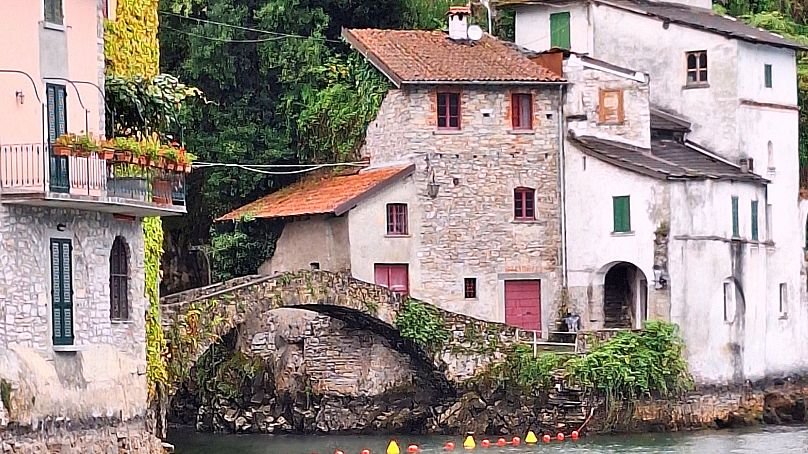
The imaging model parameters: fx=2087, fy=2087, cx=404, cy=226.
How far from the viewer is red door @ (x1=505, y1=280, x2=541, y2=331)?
188 feet

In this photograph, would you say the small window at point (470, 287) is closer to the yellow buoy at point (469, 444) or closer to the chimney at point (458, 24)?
the chimney at point (458, 24)

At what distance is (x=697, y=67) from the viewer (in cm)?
5912

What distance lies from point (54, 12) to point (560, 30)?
2737 centimetres

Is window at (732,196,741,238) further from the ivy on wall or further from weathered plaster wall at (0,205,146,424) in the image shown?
weathered plaster wall at (0,205,146,424)

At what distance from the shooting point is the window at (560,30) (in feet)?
198

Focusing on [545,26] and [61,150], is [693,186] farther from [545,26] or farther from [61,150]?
[61,150]

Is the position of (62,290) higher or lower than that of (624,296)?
higher

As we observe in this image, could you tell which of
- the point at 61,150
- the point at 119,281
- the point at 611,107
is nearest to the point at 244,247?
the point at 611,107

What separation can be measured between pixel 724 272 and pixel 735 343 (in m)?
1.95

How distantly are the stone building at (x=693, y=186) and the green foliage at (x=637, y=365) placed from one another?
93 cm

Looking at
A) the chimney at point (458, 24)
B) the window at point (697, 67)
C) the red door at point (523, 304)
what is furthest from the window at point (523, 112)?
the window at point (697, 67)

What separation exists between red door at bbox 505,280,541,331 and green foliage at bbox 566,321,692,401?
13.9 ft

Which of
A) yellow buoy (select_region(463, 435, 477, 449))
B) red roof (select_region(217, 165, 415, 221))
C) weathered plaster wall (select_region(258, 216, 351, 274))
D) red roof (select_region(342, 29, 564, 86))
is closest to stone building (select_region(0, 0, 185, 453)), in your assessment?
yellow buoy (select_region(463, 435, 477, 449))

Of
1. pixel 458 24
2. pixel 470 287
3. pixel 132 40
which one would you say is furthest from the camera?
pixel 458 24
